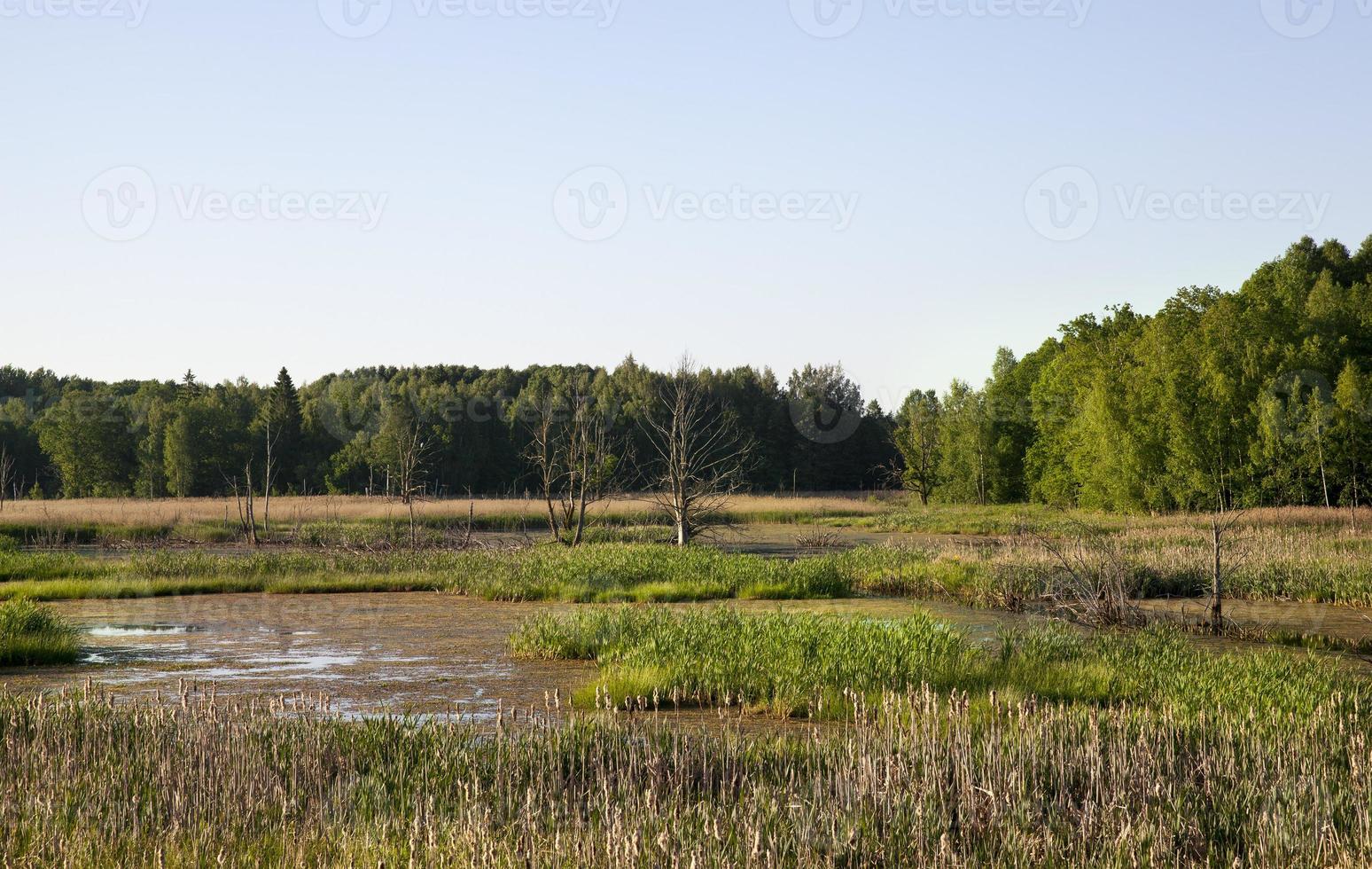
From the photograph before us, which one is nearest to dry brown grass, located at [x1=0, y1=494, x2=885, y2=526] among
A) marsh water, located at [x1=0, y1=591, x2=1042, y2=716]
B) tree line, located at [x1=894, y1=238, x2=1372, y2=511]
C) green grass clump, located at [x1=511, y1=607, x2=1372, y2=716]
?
tree line, located at [x1=894, y1=238, x2=1372, y2=511]

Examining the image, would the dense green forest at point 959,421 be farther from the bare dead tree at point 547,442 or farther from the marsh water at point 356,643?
the marsh water at point 356,643

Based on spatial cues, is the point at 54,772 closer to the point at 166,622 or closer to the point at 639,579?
the point at 166,622

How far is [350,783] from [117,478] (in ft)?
275

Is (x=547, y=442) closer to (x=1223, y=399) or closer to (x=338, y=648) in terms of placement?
(x=338, y=648)

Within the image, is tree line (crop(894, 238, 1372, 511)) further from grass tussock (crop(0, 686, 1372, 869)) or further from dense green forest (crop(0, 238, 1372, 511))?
grass tussock (crop(0, 686, 1372, 869))

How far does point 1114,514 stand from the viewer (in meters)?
51.0

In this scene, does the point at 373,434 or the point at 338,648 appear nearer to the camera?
the point at 338,648

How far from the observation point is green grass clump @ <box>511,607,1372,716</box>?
10953 mm

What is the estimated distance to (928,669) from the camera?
11.8 meters

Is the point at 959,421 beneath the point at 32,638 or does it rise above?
above

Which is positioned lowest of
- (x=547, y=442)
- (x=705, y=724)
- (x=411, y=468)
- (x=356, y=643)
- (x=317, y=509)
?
(x=356, y=643)

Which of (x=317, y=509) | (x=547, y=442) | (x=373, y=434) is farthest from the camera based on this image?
(x=373, y=434)

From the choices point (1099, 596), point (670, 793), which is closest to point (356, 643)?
point (670, 793)

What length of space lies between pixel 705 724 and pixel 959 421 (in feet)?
214
